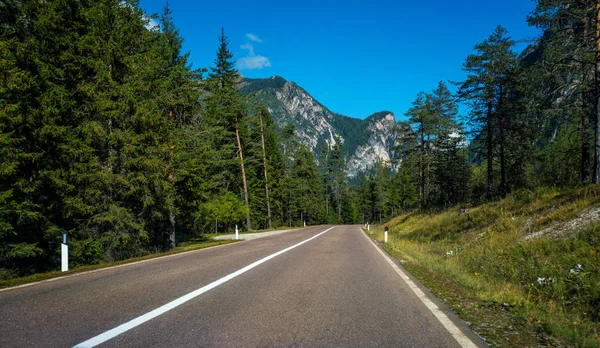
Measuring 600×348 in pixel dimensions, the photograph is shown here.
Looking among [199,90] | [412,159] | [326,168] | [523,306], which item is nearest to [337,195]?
[326,168]

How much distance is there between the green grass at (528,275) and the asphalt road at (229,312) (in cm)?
60

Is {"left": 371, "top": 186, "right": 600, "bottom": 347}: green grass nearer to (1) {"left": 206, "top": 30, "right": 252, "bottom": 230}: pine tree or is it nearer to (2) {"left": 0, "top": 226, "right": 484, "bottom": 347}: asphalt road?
(2) {"left": 0, "top": 226, "right": 484, "bottom": 347}: asphalt road

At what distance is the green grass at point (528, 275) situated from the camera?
147 inches

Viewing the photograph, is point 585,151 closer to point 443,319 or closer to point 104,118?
point 443,319

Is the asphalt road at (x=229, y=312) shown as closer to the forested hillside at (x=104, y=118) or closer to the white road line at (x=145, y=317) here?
the white road line at (x=145, y=317)

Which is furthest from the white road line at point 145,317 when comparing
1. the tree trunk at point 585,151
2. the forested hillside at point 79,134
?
the tree trunk at point 585,151

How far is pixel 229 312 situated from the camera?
407 cm

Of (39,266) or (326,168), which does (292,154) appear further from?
(39,266)

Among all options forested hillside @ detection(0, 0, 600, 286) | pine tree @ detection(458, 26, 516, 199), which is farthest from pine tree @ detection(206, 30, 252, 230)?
pine tree @ detection(458, 26, 516, 199)

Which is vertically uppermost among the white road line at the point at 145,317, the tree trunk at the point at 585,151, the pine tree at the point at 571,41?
the pine tree at the point at 571,41

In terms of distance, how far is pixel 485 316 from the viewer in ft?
13.7

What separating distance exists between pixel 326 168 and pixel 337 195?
8.36m

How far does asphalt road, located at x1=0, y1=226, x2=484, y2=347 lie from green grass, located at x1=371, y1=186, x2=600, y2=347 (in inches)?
23.6

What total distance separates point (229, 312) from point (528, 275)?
679cm
